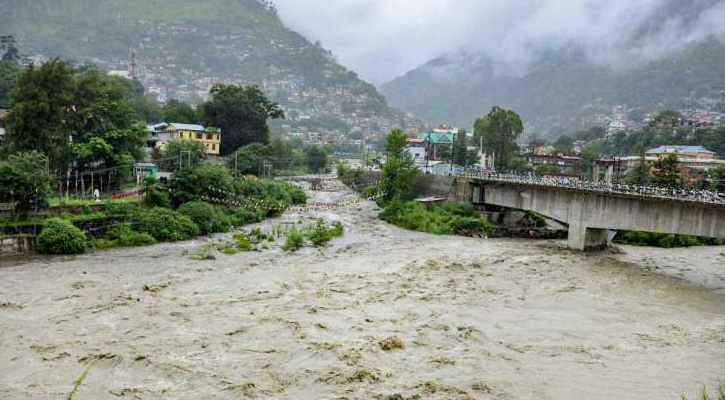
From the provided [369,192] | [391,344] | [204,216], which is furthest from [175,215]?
[369,192]

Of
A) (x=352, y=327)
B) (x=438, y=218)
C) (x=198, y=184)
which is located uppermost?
(x=198, y=184)

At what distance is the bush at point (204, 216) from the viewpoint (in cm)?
3488

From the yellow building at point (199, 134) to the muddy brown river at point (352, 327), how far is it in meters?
34.7

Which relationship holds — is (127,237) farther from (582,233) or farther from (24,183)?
(582,233)

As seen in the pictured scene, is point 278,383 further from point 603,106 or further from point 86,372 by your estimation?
point 603,106

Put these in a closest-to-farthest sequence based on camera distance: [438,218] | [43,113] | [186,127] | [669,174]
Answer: [43,113], [438,218], [669,174], [186,127]

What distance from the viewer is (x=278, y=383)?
14.3 metres

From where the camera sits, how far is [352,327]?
18.6 m

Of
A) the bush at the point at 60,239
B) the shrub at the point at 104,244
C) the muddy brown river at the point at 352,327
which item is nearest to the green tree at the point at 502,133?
the muddy brown river at the point at 352,327

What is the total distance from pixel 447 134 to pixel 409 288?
74.9 m

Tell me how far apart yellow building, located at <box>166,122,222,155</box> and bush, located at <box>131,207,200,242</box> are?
28.8 meters

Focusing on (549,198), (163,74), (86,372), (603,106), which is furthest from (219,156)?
(603,106)

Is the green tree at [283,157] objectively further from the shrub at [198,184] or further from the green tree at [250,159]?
the shrub at [198,184]

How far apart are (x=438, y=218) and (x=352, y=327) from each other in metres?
24.9
